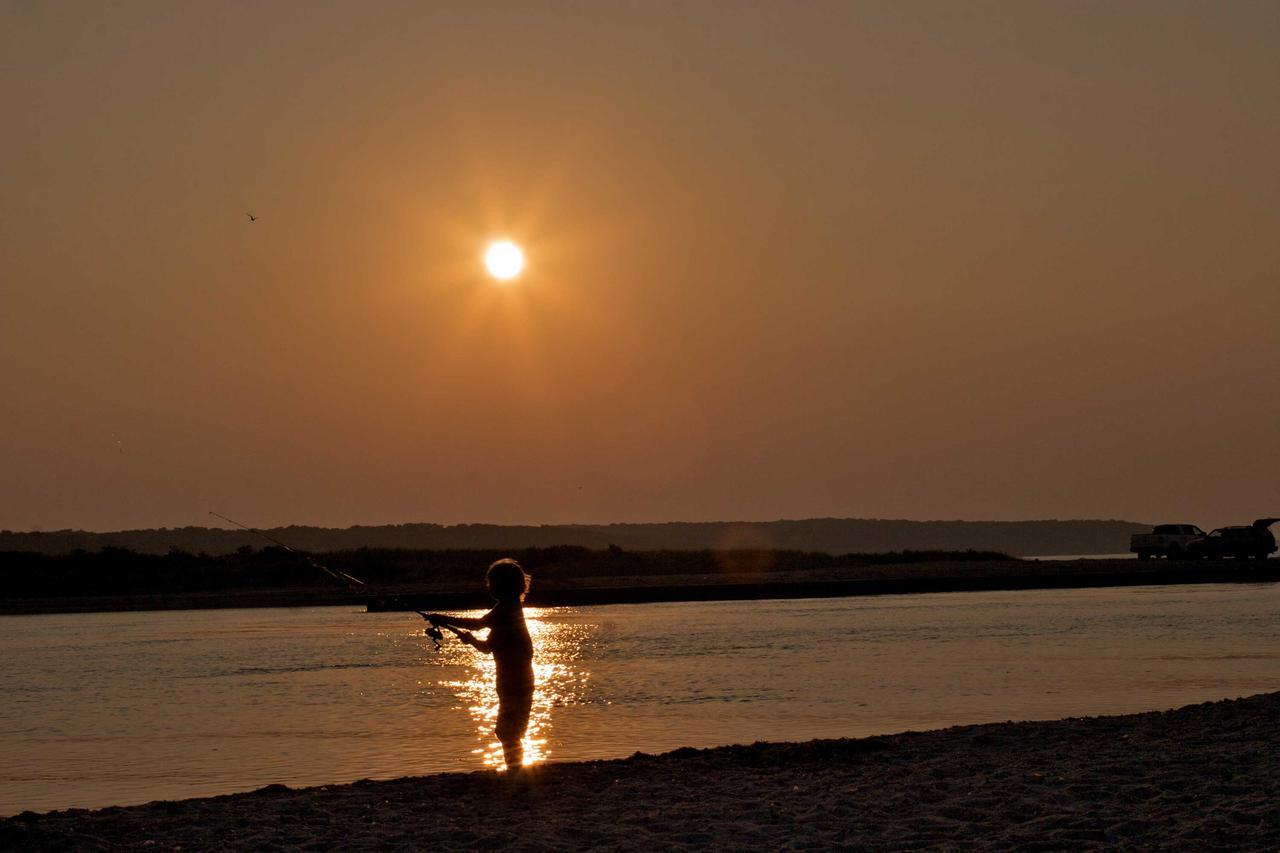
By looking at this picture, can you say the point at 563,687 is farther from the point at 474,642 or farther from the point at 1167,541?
the point at 1167,541

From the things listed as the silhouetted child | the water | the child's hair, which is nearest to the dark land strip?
the water

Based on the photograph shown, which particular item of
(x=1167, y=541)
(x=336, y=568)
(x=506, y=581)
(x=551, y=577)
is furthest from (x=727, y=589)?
(x=506, y=581)

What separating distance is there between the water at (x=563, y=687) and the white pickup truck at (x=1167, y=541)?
110ft

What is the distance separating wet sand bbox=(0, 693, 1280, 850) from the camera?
955 centimetres

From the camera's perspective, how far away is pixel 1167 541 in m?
75.1

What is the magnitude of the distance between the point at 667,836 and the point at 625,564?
7283 centimetres

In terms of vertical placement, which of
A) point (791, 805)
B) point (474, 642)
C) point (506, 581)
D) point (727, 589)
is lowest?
point (791, 805)

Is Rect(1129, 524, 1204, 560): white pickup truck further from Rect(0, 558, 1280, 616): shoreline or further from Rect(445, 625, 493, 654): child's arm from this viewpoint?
Rect(445, 625, 493, 654): child's arm

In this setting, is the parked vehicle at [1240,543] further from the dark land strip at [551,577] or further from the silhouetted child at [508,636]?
the silhouetted child at [508,636]

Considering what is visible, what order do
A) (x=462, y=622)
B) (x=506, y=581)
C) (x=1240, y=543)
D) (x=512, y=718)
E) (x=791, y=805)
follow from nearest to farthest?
(x=506, y=581), (x=791, y=805), (x=462, y=622), (x=512, y=718), (x=1240, y=543)

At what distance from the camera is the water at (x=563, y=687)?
16.2 meters

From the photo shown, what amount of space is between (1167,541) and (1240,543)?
12.8 ft

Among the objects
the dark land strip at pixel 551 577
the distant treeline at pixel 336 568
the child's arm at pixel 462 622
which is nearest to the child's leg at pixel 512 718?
the child's arm at pixel 462 622

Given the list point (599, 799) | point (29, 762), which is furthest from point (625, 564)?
point (599, 799)
